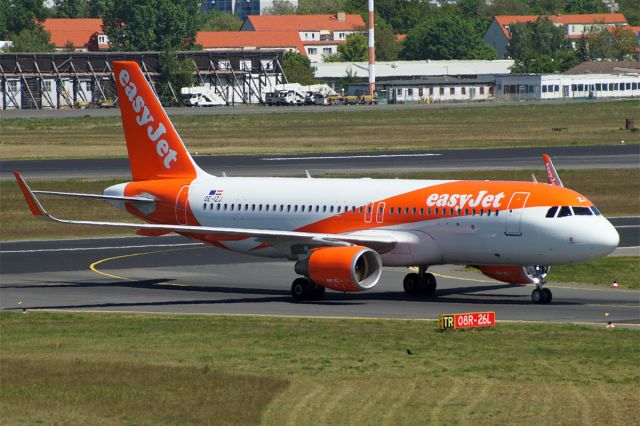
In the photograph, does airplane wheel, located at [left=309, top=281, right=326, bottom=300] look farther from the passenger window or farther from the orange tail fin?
the orange tail fin

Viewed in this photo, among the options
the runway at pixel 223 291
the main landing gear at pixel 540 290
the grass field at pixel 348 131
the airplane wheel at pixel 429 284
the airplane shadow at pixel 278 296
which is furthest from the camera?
the grass field at pixel 348 131

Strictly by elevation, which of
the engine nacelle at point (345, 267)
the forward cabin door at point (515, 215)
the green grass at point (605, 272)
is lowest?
the green grass at point (605, 272)

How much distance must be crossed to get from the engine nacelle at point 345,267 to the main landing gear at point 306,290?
1.21 meters

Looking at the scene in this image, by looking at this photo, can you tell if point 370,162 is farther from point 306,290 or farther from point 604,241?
point 604,241

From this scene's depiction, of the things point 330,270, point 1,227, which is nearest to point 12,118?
point 1,227

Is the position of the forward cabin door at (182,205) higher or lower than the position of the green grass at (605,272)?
higher

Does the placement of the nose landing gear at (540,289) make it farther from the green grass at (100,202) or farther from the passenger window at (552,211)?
the green grass at (100,202)

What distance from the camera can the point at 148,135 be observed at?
5816 centimetres

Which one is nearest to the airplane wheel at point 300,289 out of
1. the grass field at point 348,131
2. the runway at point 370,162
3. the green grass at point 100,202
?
the green grass at point 100,202

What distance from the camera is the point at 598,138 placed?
132125 mm

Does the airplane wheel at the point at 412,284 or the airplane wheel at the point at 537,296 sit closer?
the airplane wheel at the point at 537,296

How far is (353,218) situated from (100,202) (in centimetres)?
3890

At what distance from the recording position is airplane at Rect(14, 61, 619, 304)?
47656 millimetres

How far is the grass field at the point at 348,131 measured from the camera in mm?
127875
